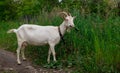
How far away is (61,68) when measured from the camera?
889 cm

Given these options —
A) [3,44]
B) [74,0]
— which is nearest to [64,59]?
[3,44]

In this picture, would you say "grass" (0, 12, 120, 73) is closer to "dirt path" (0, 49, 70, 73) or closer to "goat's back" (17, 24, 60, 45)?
"dirt path" (0, 49, 70, 73)

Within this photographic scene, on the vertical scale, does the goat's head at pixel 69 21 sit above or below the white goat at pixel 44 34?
above

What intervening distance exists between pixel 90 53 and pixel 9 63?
218cm

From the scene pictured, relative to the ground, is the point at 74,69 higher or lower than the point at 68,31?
lower

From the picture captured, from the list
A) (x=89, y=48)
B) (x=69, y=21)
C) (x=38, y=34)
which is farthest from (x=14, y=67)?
(x=89, y=48)

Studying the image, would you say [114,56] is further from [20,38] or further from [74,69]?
[20,38]

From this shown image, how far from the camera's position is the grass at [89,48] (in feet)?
26.8

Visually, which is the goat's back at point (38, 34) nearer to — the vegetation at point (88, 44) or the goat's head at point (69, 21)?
the goat's head at point (69, 21)

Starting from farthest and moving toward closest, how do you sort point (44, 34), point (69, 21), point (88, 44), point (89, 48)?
point (88, 44), point (89, 48), point (44, 34), point (69, 21)

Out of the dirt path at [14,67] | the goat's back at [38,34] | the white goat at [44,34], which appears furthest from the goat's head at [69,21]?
the dirt path at [14,67]

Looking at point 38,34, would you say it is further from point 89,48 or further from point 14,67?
point 89,48

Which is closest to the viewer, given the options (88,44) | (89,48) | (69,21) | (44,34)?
(69,21)

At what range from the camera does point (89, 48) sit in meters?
9.27
